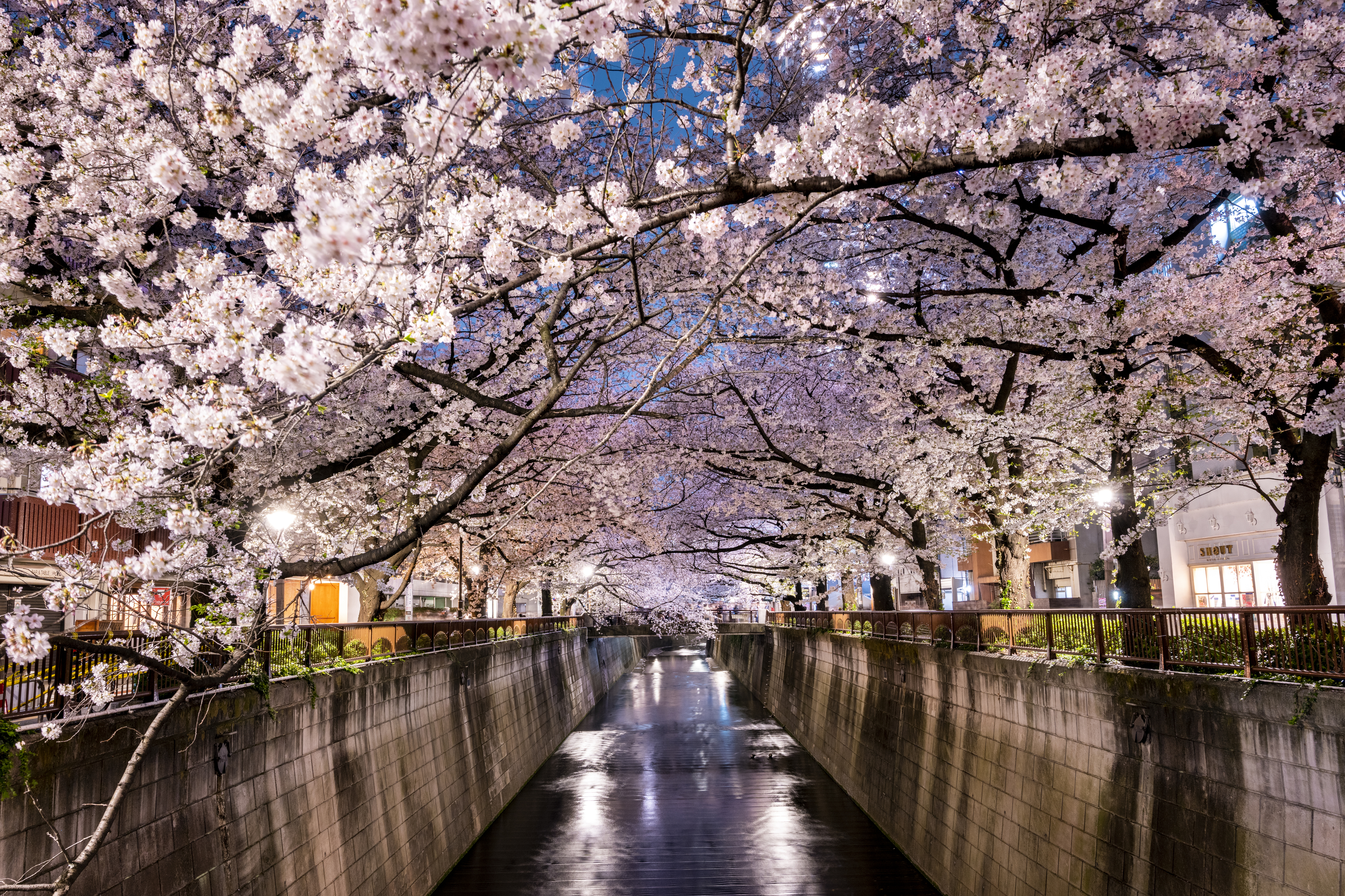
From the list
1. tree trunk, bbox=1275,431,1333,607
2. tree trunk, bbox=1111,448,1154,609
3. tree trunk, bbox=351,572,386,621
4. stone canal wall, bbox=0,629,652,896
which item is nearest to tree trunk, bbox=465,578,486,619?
stone canal wall, bbox=0,629,652,896

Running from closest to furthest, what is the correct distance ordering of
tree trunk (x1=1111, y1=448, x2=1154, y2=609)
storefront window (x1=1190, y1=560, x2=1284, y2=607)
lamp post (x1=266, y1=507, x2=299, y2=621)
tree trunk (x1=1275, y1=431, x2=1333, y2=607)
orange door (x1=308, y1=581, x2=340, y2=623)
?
tree trunk (x1=1275, y1=431, x2=1333, y2=607) → lamp post (x1=266, y1=507, x2=299, y2=621) → tree trunk (x1=1111, y1=448, x2=1154, y2=609) → storefront window (x1=1190, y1=560, x2=1284, y2=607) → orange door (x1=308, y1=581, x2=340, y2=623)

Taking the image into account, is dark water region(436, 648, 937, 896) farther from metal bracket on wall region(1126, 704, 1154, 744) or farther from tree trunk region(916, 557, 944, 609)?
metal bracket on wall region(1126, 704, 1154, 744)

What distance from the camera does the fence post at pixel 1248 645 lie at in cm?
762

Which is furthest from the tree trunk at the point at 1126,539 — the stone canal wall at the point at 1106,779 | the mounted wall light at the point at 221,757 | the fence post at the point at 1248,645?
the mounted wall light at the point at 221,757

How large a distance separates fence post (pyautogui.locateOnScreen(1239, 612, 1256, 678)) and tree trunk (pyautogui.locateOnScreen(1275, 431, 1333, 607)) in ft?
9.50

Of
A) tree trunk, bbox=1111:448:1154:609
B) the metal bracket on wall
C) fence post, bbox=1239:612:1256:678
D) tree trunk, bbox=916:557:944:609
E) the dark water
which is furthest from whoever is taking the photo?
tree trunk, bbox=916:557:944:609

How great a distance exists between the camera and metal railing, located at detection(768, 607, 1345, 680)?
23.2 feet

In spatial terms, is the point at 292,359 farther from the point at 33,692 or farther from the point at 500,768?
the point at 500,768

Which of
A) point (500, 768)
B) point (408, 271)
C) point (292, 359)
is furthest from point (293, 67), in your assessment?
point (500, 768)

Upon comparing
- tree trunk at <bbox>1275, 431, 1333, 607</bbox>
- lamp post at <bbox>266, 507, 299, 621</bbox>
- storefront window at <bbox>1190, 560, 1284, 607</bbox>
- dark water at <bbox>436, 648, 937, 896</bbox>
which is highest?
lamp post at <bbox>266, 507, 299, 621</bbox>

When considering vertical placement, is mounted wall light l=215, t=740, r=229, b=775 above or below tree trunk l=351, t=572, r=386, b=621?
below

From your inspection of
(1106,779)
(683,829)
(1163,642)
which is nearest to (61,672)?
(1163,642)

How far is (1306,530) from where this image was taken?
32.6 ft

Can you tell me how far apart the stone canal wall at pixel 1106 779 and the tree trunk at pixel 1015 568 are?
7.89ft
